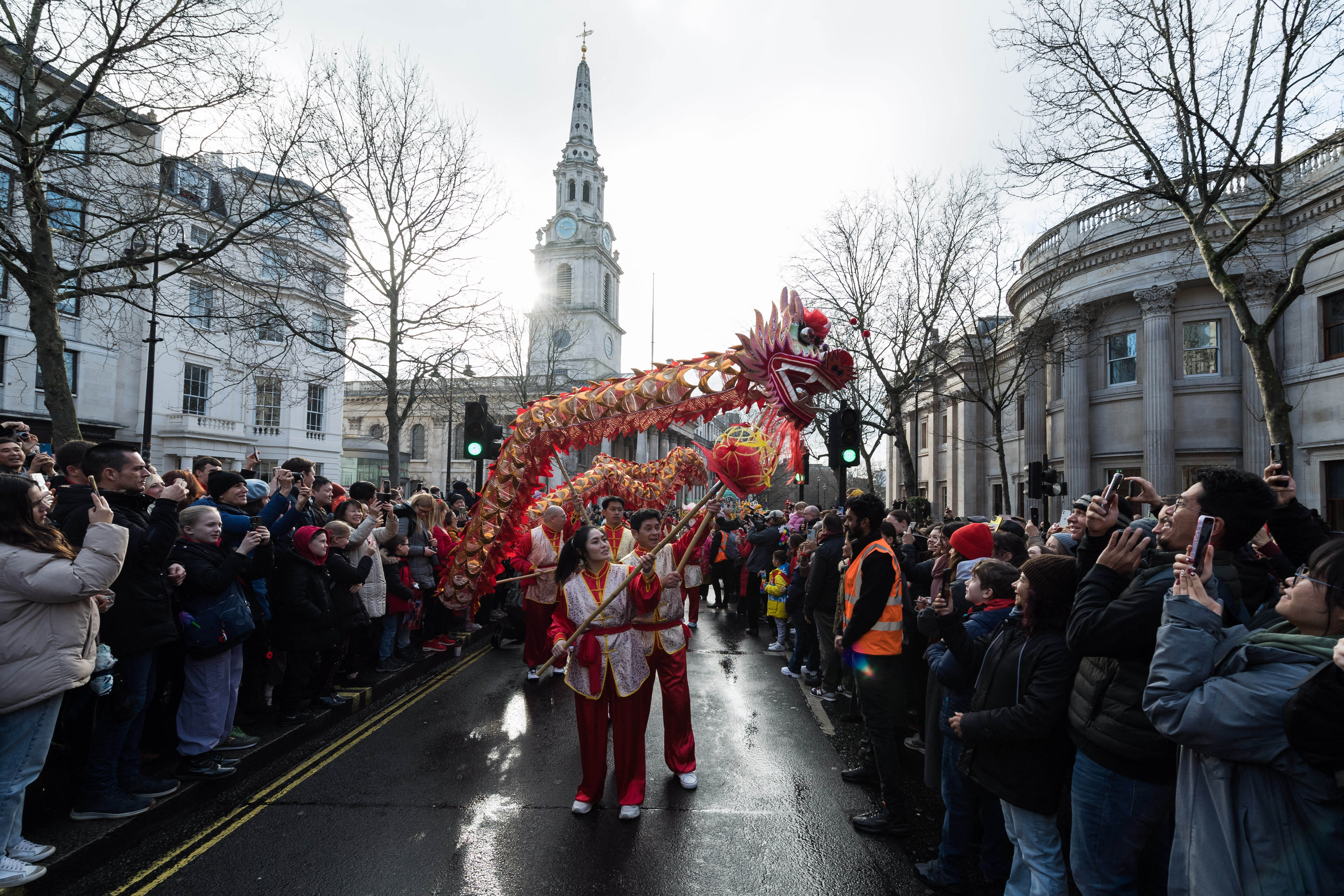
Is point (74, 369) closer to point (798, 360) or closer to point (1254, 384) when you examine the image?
point (798, 360)

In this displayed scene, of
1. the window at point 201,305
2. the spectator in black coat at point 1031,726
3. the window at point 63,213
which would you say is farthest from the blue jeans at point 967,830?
the window at point 201,305

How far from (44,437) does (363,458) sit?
30015 millimetres

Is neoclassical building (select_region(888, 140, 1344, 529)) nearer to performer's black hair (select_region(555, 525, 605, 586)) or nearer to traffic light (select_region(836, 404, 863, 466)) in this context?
traffic light (select_region(836, 404, 863, 466))

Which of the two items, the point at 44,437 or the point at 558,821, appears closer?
the point at 558,821

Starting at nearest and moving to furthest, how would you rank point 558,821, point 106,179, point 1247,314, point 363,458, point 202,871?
point 202,871
point 558,821
point 1247,314
point 106,179
point 363,458

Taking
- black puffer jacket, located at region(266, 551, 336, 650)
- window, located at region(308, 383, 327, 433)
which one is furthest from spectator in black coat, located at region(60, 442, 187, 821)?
window, located at region(308, 383, 327, 433)

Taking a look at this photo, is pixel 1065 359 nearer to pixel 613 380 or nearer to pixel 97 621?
pixel 613 380

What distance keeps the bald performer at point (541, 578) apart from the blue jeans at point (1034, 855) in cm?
528

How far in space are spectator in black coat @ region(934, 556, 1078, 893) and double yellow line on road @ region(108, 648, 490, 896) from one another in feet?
14.2

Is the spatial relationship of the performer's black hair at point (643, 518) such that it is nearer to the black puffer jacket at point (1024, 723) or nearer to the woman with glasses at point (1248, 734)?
the black puffer jacket at point (1024, 723)

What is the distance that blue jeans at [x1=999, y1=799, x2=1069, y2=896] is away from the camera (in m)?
2.96

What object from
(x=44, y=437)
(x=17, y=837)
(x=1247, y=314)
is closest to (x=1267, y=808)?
(x=17, y=837)

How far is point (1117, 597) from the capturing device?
2.73 m

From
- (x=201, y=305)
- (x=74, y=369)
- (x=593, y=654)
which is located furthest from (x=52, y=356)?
(x=74, y=369)
